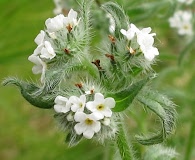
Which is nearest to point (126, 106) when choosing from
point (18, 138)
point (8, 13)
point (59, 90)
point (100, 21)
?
point (59, 90)

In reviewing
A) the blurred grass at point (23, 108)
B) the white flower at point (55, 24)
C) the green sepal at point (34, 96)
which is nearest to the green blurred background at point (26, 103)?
the blurred grass at point (23, 108)

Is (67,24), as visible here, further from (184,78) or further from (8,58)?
(184,78)

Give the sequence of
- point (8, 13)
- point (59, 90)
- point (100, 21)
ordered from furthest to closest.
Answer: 1. point (8, 13)
2. point (100, 21)
3. point (59, 90)

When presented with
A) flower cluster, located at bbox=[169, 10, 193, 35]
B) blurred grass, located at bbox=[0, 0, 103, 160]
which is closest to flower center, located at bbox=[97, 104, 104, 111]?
flower cluster, located at bbox=[169, 10, 193, 35]

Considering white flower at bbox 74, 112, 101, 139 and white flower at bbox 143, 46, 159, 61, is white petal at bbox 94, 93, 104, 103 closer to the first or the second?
white flower at bbox 74, 112, 101, 139

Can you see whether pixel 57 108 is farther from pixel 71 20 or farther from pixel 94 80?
pixel 71 20

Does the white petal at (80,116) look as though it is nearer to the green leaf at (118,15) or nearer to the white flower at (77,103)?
the white flower at (77,103)

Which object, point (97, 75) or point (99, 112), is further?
point (97, 75)
